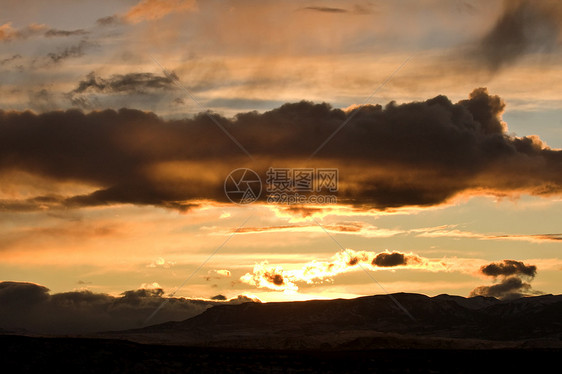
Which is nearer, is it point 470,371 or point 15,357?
point 15,357

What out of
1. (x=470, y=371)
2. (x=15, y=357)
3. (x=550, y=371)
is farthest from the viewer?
(x=550, y=371)

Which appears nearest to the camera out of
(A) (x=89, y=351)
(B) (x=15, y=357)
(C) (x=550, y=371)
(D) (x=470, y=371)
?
(B) (x=15, y=357)

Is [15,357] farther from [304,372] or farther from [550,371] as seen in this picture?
[550,371]

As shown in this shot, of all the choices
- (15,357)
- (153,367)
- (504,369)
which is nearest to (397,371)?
(504,369)

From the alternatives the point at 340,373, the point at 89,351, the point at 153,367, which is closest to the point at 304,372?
the point at 340,373

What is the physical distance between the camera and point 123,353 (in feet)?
506

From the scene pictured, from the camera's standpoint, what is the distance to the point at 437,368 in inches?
6722

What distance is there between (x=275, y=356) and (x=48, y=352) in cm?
6589

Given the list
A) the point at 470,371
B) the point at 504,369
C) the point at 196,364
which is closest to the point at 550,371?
the point at 504,369

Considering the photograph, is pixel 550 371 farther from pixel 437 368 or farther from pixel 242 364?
pixel 242 364

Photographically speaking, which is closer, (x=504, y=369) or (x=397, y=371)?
(x=397, y=371)

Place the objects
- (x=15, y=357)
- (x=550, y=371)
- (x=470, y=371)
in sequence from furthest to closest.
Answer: (x=550, y=371)
(x=470, y=371)
(x=15, y=357)

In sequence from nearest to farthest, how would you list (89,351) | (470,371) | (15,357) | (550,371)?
(15,357), (89,351), (470,371), (550,371)

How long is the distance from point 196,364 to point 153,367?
1199cm
